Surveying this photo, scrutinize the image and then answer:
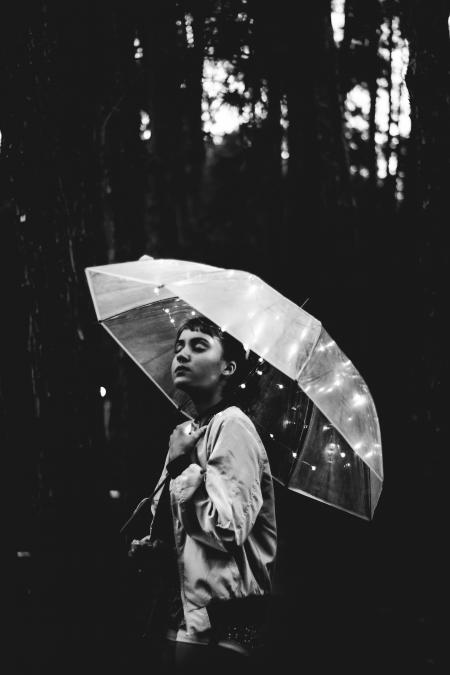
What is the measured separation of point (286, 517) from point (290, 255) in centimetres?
378

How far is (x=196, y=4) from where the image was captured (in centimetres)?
830

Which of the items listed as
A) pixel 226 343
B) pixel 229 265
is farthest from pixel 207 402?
pixel 229 265

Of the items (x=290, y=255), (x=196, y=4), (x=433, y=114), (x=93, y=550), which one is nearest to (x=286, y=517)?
(x=290, y=255)

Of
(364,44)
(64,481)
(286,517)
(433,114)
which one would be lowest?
(286,517)

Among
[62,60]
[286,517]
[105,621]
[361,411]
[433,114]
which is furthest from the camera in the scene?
[286,517]

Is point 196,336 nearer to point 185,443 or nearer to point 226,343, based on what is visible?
point 226,343

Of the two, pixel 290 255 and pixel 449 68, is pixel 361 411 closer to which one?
pixel 449 68

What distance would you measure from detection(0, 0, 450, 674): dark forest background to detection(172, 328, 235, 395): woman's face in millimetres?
873

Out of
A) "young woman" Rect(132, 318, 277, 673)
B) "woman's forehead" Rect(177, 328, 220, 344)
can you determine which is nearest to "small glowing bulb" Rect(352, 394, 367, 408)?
"young woman" Rect(132, 318, 277, 673)

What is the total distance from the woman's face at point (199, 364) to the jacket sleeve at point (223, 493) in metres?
0.42

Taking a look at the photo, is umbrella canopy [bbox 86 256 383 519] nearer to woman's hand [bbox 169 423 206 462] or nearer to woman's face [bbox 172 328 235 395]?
woman's face [bbox 172 328 235 395]

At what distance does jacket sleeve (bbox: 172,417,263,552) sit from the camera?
2340 millimetres

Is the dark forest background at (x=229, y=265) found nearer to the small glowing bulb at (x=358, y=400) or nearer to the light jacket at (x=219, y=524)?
the light jacket at (x=219, y=524)

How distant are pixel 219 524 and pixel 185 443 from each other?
41cm
